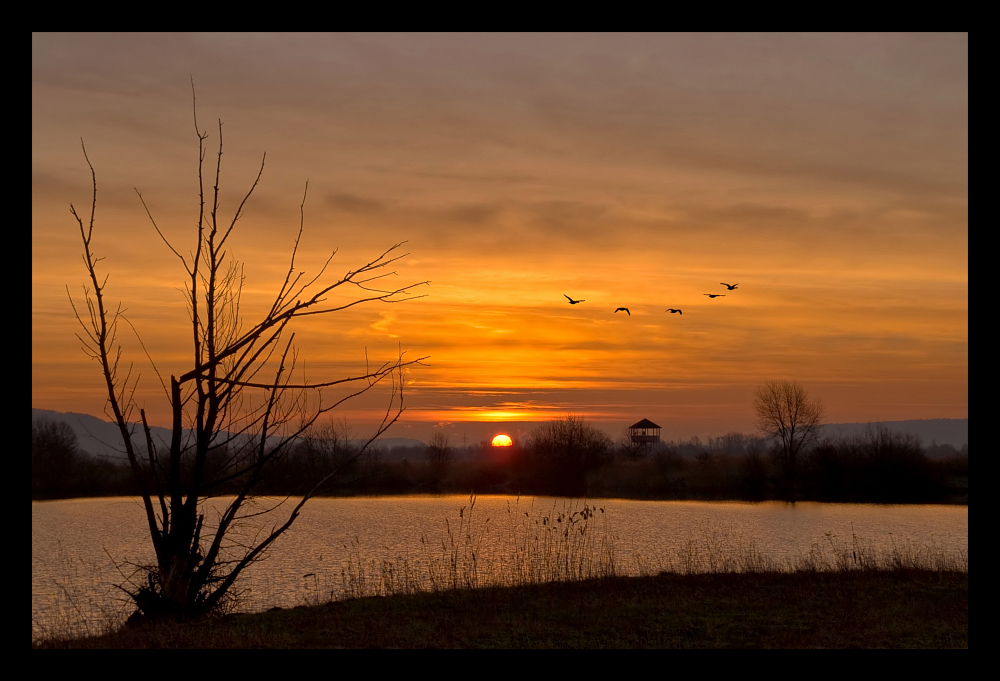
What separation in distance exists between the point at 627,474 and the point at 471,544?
3881 cm

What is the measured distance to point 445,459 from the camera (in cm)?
7206

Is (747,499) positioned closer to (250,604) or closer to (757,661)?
(250,604)

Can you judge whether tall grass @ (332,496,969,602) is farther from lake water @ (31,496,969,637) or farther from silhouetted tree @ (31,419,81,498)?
silhouetted tree @ (31,419,81,498)

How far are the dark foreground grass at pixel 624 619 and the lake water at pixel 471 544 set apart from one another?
1.58m

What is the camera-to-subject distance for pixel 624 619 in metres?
12.1

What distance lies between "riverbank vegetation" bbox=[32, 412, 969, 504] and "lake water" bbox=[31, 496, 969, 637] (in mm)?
5827

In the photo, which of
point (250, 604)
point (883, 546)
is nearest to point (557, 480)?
point (883, 546)

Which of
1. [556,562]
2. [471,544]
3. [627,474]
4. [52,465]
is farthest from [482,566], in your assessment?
[52,465]

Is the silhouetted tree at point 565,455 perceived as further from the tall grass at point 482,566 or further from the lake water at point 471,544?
the tall grass at point 482,566

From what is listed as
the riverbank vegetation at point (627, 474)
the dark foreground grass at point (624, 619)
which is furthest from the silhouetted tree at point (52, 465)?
the dark foreground grass at point (624, 619)

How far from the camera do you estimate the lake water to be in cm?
1712

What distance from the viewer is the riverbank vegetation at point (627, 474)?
55969mm

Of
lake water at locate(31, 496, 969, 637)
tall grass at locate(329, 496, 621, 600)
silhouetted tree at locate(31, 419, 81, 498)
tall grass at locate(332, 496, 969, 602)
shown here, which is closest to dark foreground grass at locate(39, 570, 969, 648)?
tall grass at locate(329, 496, 621, 600)

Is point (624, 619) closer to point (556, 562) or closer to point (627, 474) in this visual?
point (556, 562)
